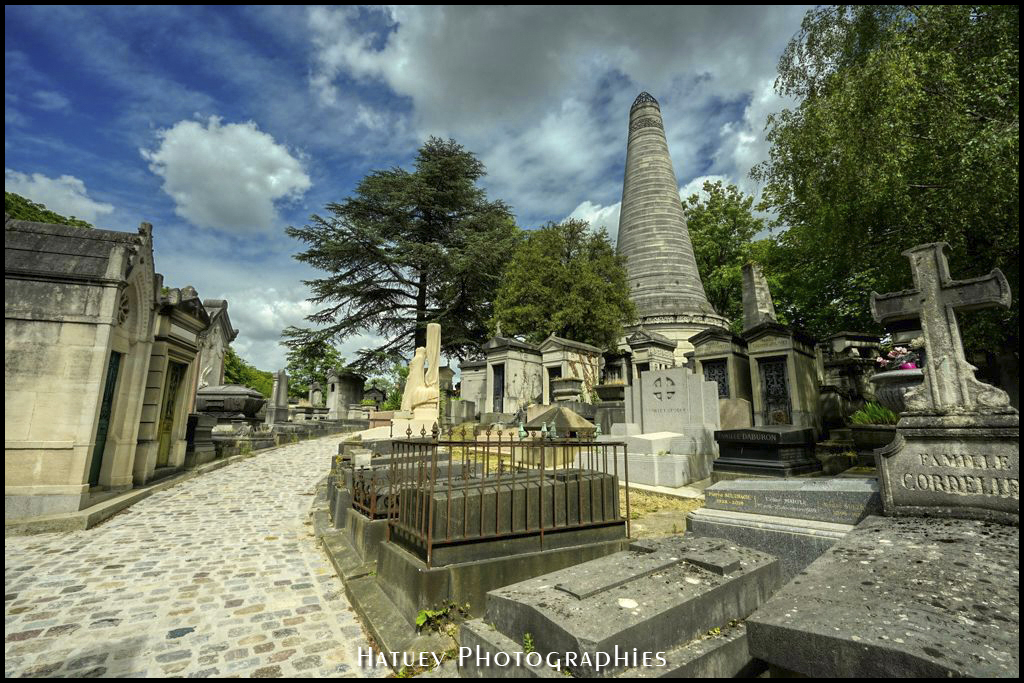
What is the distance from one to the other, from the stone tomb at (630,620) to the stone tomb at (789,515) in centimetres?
87

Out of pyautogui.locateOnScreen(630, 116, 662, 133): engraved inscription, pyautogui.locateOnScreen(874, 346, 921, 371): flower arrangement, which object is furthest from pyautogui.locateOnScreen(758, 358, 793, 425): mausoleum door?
pyautogui.locateOnScreen(630, 116, 662, 133): engraved inscription

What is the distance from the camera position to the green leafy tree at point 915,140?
8656mm

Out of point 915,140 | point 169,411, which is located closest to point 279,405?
point 169,411

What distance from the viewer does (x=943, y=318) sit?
4.16 m

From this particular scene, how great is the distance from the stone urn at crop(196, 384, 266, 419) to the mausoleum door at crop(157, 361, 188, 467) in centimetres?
538

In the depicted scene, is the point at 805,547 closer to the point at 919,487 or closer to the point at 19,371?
the point at 919,487

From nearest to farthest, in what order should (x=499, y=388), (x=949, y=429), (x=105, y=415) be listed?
(x=949, y=429), (x=105, y=415), (x=499, y=388)

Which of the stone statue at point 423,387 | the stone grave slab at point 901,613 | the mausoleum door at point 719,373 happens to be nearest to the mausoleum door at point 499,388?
the stone statue at point 423,387

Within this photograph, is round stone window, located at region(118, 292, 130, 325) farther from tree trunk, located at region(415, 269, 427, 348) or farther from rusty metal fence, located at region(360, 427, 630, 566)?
tree trunk, located at region(415, 269, 427, 348)

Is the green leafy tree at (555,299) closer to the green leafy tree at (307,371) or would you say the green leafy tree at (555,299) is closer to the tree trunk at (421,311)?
the tree trunk at (421,311)

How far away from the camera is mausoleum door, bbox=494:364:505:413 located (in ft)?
62.8

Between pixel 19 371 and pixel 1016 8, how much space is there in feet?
60.2

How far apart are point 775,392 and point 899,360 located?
10.3ft

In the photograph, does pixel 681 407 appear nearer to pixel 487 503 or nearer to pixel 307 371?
pixel 487 503
